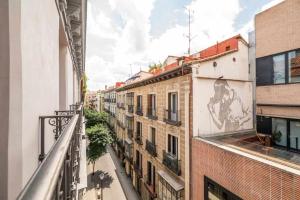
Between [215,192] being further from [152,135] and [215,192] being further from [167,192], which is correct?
[152,135]

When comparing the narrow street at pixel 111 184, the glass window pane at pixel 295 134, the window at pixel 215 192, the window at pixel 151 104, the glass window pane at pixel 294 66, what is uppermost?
the glass window pane at pixel 294 66

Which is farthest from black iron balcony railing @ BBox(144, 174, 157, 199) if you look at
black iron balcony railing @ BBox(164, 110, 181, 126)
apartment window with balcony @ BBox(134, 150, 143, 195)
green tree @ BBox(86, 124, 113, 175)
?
green tree @ BBox(86, 124, 113, 175)

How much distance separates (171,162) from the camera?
11922 mm

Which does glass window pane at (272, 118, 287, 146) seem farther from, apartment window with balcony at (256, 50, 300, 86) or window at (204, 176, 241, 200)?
window at (204, 176, 241, 200)

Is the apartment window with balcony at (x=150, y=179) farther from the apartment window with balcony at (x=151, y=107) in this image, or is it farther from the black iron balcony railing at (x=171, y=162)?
the apartment window with balcony at (x=151, y=107)

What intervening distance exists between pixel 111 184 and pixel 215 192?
14460 mm

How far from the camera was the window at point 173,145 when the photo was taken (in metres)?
12.0

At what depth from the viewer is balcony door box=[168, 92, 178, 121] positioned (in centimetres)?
1228

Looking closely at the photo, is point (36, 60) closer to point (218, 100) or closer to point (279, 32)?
point (218, 100)

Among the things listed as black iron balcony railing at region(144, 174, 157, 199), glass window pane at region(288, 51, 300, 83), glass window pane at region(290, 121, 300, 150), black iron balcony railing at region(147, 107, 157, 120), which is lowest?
black iron balcony railing at region(144, 174, 157, 199)

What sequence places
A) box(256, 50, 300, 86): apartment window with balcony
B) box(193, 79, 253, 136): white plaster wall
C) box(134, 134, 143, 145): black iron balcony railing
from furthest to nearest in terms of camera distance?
box(134, 134, 143, 145): black iron balcony railing
box(193, 79, 253, 136): white plaster wall
box(256, 50, 300, 86): apartment window with balcony

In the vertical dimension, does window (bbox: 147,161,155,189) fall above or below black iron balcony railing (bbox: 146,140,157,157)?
below

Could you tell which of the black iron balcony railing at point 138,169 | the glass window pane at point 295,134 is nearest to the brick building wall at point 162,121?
the black iron balcony railing at point 138,169

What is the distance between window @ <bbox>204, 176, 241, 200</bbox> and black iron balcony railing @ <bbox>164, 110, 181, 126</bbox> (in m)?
3.55
